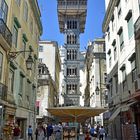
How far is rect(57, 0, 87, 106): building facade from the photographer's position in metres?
89.8

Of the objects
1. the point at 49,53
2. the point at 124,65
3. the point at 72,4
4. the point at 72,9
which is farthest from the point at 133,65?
the point at 72,4

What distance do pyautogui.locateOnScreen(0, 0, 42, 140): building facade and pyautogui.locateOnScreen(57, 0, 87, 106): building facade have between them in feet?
204

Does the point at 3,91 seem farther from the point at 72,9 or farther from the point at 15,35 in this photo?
the point at 72,9

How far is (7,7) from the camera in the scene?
659 inches

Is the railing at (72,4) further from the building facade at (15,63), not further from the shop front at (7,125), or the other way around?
the shop front at (7,125)

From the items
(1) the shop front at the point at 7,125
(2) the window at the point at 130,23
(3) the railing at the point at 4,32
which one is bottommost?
(1) the shop front at the point at 7,125

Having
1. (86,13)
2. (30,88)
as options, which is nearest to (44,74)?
(30,88)

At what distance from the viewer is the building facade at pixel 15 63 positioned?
15.6 m

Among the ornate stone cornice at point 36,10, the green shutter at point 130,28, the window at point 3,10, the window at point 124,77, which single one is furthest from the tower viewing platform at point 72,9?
the window at point 3,10

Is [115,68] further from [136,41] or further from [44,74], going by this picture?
[44,74]

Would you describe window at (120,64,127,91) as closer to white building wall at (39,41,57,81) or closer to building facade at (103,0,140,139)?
building facade at (103,0,140,139)

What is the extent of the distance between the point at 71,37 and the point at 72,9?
10.1 m

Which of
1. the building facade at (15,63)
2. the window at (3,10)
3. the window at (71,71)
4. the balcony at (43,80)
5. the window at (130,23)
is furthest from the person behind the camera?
the window at (71,71)

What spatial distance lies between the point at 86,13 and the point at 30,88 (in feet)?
234
